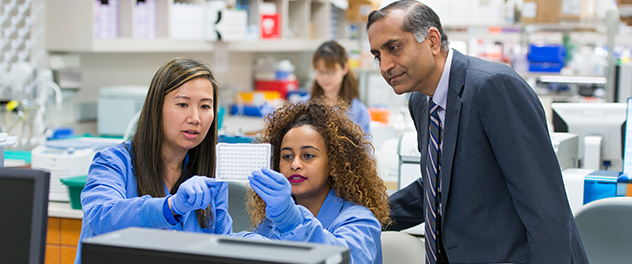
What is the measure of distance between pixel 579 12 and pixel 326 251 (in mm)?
5383

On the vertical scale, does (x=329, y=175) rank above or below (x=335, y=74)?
below

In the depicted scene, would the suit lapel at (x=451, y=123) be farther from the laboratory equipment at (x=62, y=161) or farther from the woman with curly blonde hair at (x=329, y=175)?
the laboratory equipment at (x=62, y=161)

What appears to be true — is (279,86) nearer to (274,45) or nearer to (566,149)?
(274,45)

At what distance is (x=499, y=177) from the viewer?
4.54 ft

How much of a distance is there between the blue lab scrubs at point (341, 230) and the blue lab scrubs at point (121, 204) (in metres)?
0.12

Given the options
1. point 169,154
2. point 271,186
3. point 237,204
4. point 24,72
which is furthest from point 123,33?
point 271,186

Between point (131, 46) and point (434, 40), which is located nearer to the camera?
point (434, 40)

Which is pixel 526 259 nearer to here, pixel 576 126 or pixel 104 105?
pixel 576 126

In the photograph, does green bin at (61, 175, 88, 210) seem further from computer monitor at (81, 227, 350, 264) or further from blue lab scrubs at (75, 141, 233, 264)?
computer monitor at (81, 227, 350, 264)

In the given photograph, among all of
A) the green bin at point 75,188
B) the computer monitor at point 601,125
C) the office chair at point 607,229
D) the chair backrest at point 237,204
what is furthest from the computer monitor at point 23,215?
the computer monitor at point 601,125

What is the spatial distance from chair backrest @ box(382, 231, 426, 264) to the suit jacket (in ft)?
0.69

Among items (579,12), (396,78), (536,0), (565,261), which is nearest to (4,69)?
(396,78)

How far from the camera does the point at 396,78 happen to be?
1462 millimetres

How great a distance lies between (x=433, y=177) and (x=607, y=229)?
0.65m
